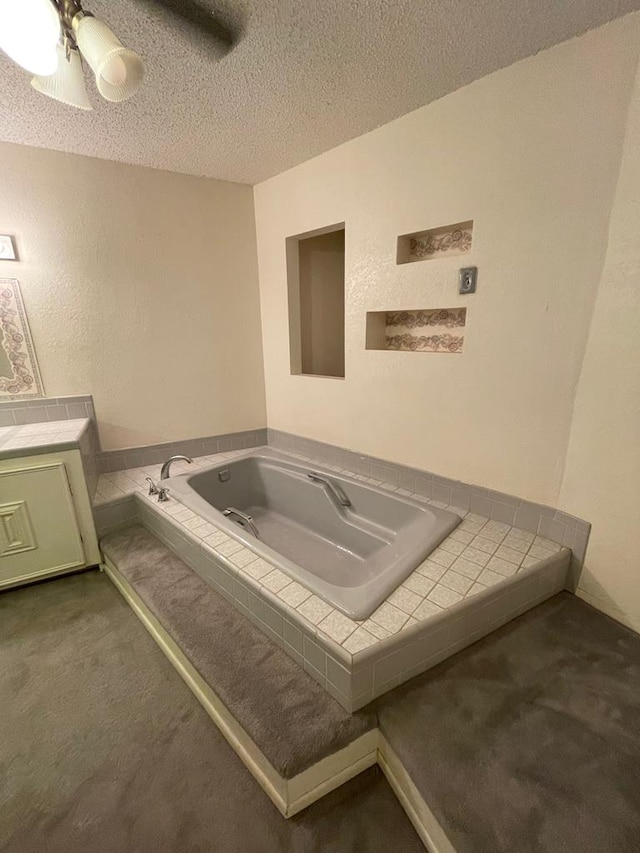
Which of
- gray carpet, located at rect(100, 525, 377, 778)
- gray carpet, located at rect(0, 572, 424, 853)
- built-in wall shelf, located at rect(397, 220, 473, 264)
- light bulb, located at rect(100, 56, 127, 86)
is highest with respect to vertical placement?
light bulb, located at rect(100, 56, 127, 86)

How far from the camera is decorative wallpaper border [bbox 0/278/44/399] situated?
2055 mm

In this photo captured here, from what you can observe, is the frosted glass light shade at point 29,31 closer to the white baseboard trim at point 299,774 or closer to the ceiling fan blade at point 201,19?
the ceiling fan blade at point 201,19

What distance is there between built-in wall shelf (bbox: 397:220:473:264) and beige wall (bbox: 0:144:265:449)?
4.21ft

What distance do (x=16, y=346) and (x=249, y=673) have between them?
219 cm

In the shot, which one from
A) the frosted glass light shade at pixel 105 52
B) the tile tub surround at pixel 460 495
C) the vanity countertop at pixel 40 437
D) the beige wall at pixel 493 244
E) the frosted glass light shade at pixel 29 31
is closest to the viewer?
the frosted glass light shade at pixel 29 31

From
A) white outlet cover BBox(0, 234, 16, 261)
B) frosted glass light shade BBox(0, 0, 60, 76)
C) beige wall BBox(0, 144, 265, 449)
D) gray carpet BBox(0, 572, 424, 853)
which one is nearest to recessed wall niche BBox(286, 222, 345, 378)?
beige wall BBox(0, 144, 265, 449)

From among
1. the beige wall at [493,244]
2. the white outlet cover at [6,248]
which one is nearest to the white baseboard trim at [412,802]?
the beige wall at [493,244]

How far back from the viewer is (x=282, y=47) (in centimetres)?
129

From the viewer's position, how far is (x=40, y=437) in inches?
74.9

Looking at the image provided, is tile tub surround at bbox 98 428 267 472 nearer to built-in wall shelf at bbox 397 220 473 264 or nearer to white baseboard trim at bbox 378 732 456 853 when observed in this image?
built-in wall shelf at bbox 397 220 473 264

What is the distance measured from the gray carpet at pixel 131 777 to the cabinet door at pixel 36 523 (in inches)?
15.4

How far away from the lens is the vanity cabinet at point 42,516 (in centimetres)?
174

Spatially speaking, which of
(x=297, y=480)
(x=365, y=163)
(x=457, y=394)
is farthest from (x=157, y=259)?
(x=457, y=394)

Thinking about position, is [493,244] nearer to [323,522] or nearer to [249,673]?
[323,522]
